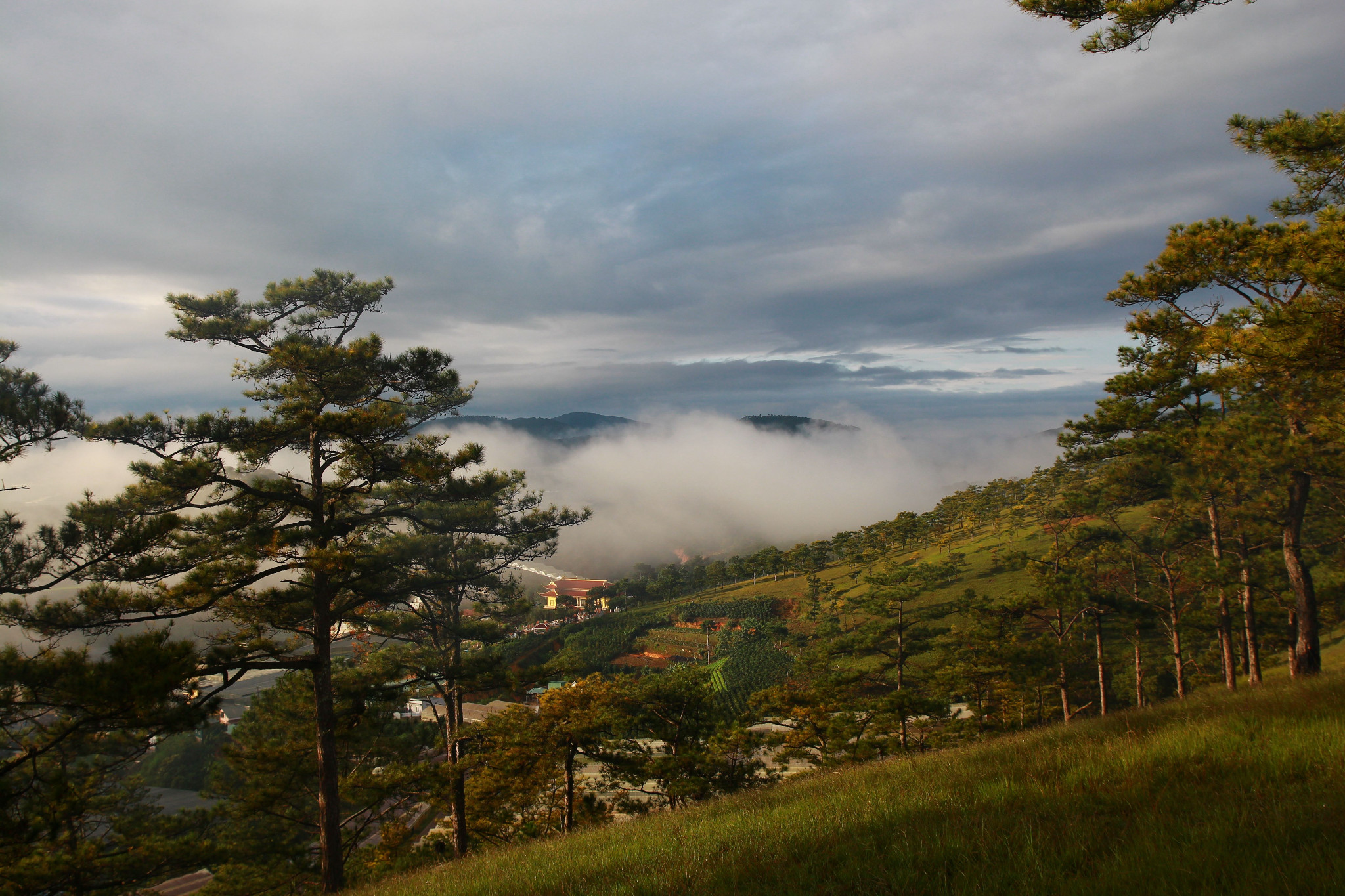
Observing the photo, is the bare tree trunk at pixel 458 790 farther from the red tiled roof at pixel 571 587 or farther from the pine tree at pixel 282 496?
the red tiled roof at pixel 571 587

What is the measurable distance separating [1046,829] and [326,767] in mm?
10548

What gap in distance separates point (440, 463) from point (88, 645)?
5103mm

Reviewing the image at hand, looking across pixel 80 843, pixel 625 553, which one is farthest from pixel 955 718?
pixel 625 553

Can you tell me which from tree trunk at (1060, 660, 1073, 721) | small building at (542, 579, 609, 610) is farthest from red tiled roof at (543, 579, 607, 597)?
tree trunk at (1060, 660, 1073, 721)

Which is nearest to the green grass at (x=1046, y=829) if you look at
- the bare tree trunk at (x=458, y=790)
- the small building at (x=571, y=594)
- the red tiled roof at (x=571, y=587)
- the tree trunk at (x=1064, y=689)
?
the bare tree trunk at (x=458, y=790)

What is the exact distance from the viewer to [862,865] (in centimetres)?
324

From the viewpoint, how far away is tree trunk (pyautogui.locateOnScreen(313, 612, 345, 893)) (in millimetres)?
9289

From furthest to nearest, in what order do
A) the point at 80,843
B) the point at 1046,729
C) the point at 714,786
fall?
the point at 714,786, the point at 80,843, the point at 1046,729

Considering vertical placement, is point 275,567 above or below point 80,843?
above

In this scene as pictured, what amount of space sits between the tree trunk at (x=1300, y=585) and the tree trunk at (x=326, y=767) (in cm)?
1701

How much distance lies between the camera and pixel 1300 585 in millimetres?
11859

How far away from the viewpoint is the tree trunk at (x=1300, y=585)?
1134 cm

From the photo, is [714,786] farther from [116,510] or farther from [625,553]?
[625,553]

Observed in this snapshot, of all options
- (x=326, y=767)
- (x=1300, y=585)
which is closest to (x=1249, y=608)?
(x=1300, y=585)
